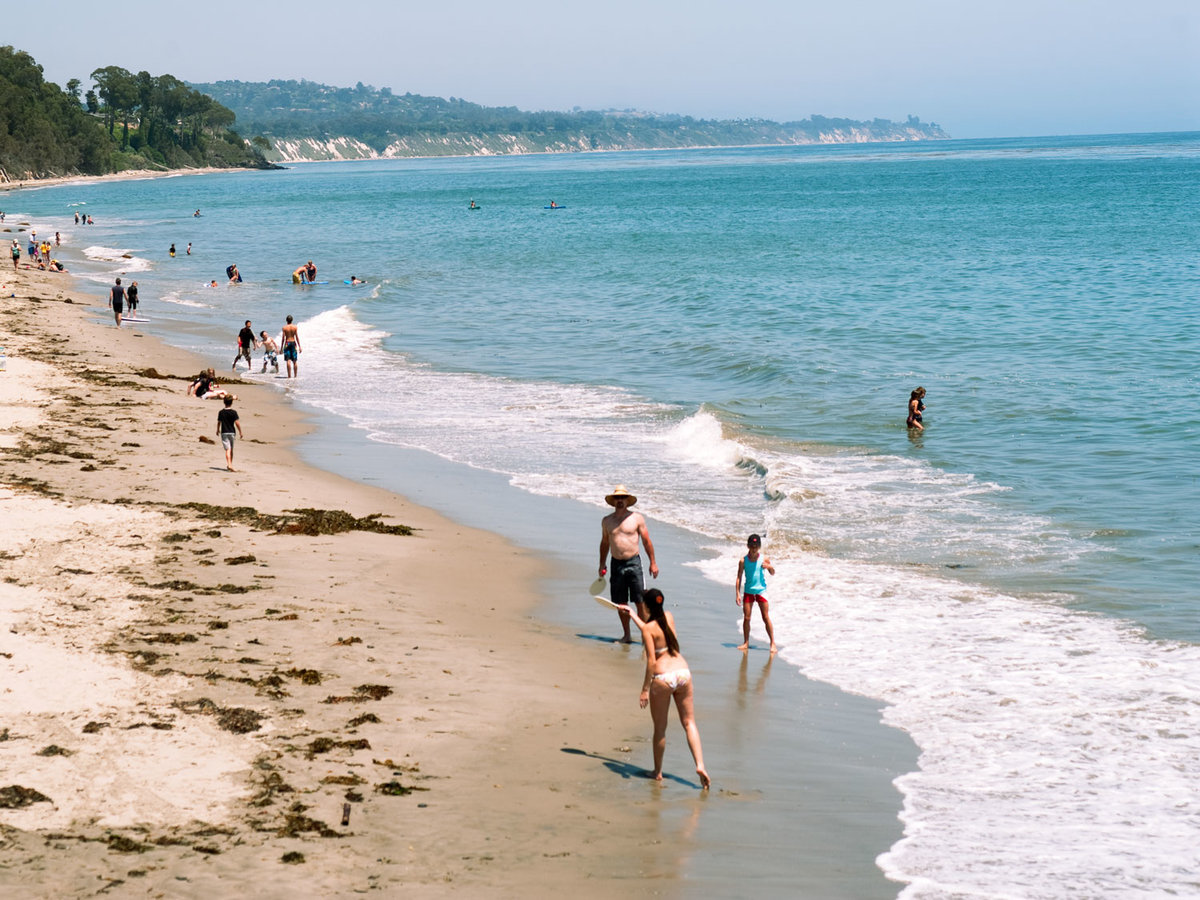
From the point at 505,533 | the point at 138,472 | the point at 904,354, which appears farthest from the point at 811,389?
the point at 138,472

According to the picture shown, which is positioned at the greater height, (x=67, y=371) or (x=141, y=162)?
(x=141, y=162)

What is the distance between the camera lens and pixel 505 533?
15.4 meters

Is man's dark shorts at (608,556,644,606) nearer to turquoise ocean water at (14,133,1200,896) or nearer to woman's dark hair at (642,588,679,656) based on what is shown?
turquoise ocean water at (14,133,1200,896)

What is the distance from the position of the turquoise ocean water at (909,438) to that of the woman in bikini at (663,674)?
67.3 inches

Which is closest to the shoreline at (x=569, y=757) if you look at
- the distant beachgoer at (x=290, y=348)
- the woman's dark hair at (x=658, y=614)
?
the woman's dark hair at (x=658, y=614)

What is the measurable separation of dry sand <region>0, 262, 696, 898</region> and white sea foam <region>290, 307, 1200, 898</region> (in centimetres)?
215

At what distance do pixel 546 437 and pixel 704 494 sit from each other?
4.62 m

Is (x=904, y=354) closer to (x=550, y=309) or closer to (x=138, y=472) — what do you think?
(x=550, y=309)

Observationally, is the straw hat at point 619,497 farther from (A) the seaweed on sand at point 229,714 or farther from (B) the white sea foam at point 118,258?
(B) the white sea foam at point 118,258

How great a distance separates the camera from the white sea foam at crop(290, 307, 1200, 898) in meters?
7.88

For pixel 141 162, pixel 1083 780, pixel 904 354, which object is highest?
pixel 141 162

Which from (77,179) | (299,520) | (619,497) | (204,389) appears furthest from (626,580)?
(77,179)

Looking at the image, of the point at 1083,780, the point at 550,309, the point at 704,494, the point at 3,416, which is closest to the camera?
the point at 1083,780

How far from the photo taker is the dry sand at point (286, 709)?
7.05 m
